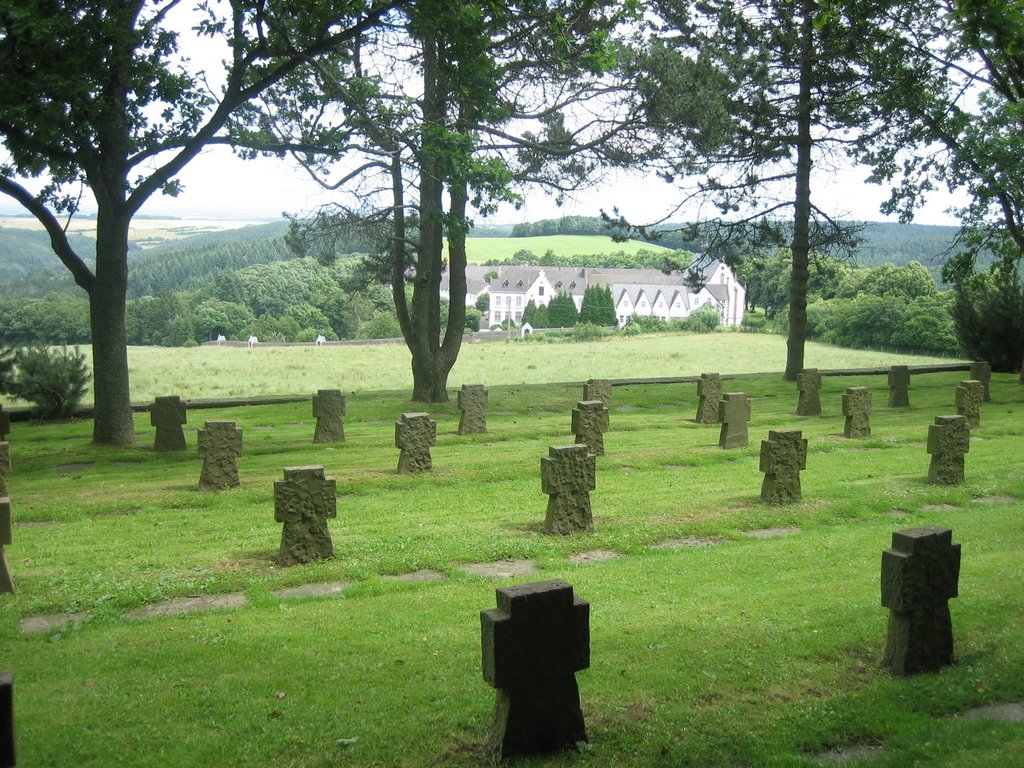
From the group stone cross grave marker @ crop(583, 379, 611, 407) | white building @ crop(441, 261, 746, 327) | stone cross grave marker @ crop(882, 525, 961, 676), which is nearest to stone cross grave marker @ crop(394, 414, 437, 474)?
stone cross grave marker @ crop(583, 379, 611, 407)

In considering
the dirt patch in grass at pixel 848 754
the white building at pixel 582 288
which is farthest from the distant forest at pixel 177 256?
the dirt patch in grass at pixel 848 754

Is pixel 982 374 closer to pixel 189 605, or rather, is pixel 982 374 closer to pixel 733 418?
pixel 733 418

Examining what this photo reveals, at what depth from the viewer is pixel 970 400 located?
20359 mm

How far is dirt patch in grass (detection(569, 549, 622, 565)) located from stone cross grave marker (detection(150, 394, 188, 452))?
10597mm

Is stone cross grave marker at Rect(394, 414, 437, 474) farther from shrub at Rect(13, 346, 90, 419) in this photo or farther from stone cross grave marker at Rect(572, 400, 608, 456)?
shrub at Rect(13, 346, 90, 419)

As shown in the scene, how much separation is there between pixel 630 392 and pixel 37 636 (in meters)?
23.2

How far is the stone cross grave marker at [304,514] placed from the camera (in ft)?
32.6

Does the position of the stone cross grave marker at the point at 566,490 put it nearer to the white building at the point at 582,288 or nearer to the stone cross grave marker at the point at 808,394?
the stone cross grave marker at the point at 808,394

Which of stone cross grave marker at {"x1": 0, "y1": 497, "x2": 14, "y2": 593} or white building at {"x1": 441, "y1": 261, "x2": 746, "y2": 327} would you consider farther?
white building at {"x1": 441, "y1": 261, "x2": 746, "y2": 327}

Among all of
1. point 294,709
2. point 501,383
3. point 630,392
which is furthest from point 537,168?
point 294,709

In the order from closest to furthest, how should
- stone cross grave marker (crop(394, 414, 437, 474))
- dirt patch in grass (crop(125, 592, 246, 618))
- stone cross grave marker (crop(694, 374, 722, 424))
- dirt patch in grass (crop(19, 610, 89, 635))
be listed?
dirt patch in grass (crop(19, 610, 89, 635)) < dirt patch in grass (crop(125, 592, 246, 618)) < stone cross grave marker (crop(394, 414, 437, 474)) < stone cross grave marker (crop(694, 374, 722, 424))

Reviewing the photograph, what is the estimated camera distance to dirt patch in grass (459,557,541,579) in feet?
31.1

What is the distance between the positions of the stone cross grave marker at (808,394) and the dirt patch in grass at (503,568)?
15304 millimetres

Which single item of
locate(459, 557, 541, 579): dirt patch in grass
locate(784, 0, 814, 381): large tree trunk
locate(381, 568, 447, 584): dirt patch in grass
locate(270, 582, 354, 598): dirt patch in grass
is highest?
locate(784, 0, 814, 381): large tree trunk
